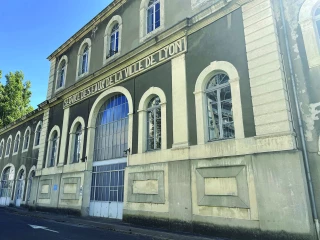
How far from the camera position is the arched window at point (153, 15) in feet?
39.0

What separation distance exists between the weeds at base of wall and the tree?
24873 millimetres

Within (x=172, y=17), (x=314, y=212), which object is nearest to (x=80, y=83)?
(x=172, y=17)

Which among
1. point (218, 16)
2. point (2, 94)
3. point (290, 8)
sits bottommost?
point (290, 8)

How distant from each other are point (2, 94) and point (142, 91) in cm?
2418

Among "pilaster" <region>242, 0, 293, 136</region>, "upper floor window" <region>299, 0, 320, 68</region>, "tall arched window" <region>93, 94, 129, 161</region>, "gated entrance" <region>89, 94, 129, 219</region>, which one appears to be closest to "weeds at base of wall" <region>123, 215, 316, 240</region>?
"gated entrance" <region>89, 94, 129, 219</region>

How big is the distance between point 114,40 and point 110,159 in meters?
6.57

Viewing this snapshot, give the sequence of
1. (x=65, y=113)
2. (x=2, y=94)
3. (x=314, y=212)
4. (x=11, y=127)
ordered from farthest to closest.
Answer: (x=2, y=94) < (x=11, y=127) < (x=65, y=113) < (x=314, y=212)

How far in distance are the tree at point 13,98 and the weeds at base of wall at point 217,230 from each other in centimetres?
2487

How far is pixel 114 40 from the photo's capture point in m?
14.1

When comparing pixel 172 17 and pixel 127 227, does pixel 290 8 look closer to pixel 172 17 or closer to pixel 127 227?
pixel 172 17

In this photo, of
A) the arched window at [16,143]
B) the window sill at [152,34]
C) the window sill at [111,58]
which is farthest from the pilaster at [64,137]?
the arched window at [16,143]

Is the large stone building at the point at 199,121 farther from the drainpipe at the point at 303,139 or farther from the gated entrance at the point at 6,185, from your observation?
the gated entrance at the point at 6,185

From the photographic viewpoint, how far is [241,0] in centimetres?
838

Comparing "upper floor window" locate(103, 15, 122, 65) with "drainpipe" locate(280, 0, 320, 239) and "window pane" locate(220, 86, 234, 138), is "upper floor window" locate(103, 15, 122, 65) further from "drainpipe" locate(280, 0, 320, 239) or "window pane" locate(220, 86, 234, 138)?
"drainpipe" locate(280, 0, 320, 239)
